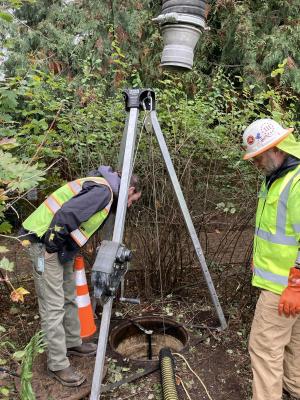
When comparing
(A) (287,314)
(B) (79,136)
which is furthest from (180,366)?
(B) (79,136)

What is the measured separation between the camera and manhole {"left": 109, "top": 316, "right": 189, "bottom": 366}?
12.8 ft

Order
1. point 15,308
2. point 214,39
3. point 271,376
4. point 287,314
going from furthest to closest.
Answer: point 214,39 → point 15,308 → point 271,376 → point 287,314

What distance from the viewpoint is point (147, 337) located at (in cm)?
400

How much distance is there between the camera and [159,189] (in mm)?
4078

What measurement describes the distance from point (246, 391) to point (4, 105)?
277 centimetres

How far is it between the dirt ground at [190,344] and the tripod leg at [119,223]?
1.38ft

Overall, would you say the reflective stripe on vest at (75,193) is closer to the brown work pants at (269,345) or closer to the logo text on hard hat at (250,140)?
the logo text on hard hat at (250,140)

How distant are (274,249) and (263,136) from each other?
2.35 feet

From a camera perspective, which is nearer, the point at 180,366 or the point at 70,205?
the point at 70,205

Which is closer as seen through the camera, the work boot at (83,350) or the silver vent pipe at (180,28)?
the silver vent pipe at (180,28)

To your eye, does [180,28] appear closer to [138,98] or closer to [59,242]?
[138,98]

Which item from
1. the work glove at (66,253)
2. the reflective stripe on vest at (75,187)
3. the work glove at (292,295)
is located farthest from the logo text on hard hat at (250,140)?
the work glove at (66,253)

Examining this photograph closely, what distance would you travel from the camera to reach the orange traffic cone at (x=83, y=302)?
11.4 feet

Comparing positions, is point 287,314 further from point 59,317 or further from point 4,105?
point 4,105
